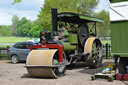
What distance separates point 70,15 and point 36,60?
3.37 meters

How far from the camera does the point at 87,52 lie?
38.0 ft

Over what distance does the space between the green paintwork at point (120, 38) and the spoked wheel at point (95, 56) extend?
9.69 ft

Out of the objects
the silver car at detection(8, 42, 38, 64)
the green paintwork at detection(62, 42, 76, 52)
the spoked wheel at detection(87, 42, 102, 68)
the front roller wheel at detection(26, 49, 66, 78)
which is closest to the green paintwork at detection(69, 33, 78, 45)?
the green paintwork at detection(62, 42, 76, 52)

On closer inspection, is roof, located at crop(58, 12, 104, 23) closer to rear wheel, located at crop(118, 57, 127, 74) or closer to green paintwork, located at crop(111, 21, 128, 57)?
green paintwork, located at crop(111, 21, 128, 57)

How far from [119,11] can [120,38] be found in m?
0.98

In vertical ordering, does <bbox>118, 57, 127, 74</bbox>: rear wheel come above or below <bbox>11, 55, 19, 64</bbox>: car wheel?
above

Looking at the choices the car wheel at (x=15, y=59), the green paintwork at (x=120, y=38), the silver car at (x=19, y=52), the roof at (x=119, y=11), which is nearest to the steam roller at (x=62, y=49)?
the green paintwork at (x=120, y=38)

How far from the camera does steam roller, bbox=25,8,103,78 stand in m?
8.73

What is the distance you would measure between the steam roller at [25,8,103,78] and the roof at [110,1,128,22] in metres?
2.35

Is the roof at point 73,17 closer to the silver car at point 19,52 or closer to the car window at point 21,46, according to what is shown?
the silver car at point 19,52

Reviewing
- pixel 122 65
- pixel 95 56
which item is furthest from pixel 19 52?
pixel 122 65

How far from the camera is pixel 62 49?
939 centimetres

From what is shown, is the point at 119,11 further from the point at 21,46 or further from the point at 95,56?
the point at 21,46

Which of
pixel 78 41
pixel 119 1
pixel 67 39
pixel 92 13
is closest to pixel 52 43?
pixel 67 39
